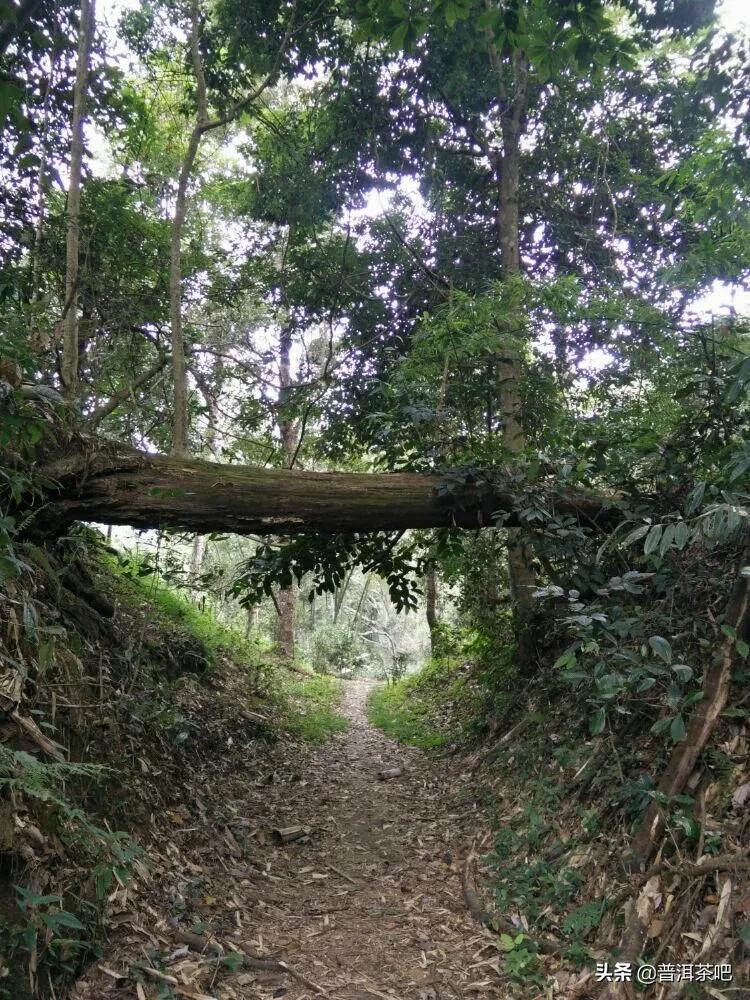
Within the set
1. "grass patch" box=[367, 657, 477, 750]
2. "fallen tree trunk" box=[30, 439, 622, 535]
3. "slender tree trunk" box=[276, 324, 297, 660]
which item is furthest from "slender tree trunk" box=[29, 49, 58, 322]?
"grass patch" box=[367, 657, 477, 750]

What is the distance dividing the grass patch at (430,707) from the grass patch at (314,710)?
0.81 meters

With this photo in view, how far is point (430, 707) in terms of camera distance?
10.6m

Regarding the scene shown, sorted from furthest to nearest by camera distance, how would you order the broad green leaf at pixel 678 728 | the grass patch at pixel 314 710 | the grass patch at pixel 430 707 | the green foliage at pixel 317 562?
the grass patch at pixel 314 710, the grass patch at pixel 430 707, the green foliage at pixel 317 562, the broad green leaf at pixel 678 728

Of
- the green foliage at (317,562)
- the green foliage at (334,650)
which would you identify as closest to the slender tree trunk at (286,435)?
the green foliage at (317,562)

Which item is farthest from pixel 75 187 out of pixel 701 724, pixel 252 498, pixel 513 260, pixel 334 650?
pixel 334 650

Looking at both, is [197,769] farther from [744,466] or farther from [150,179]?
[150,179]

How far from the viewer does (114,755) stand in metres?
3.91

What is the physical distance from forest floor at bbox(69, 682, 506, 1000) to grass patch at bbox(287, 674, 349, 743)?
2.39m

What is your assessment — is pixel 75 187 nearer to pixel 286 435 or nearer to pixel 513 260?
pixel 513 260

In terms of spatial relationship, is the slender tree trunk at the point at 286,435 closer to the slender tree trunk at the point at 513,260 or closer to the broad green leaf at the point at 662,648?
the slender tree trunk at the point at 513,260

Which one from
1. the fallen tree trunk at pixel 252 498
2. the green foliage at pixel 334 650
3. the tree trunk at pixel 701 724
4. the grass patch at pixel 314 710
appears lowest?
the green foliage at pixel 334 650

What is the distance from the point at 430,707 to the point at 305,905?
6.80 metres

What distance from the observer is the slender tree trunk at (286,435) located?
8773 mm

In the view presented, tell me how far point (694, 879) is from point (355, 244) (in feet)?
28.2
